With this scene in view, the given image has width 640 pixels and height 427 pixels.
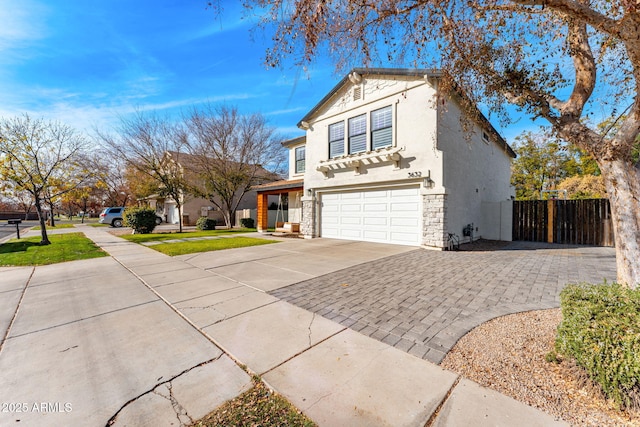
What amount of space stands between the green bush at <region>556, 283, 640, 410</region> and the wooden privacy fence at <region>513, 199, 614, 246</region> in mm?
10959

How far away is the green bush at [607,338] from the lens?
1.83m

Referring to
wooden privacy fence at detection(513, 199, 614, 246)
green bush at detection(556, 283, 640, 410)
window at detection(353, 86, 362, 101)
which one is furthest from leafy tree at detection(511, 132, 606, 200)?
green bush at detection(556, 283, 640, 410)

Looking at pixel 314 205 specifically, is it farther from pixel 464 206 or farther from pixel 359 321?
pixel 359 321

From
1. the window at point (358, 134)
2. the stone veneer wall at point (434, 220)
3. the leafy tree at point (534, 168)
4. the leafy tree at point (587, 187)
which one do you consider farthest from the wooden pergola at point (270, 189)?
the leafy tree at point (534, 168)

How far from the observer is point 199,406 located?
2016 mm

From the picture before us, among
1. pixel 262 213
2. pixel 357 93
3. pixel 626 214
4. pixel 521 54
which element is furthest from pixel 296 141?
pixel 626 214

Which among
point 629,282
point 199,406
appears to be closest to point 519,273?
point 629,282

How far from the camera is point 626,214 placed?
296cm

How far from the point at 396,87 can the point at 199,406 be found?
1098 centimetres

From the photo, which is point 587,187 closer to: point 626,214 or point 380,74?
point 380,74

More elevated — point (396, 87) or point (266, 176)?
point (396, 87)

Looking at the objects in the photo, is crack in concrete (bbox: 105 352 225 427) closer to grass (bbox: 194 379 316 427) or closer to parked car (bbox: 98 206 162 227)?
grass (bbox: 194 379 316 427)

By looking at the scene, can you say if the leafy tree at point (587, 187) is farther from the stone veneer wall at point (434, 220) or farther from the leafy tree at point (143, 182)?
the leafy tree at point (143, 182)

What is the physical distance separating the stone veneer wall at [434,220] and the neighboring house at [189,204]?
14.7 meters
